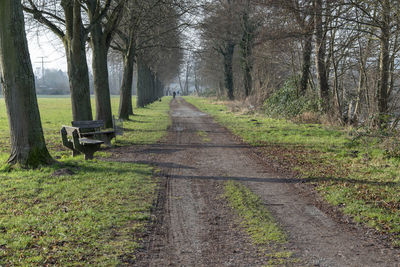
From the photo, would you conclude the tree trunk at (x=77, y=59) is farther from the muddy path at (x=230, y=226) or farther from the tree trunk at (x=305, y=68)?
the tree trunk at (x=305, y=68)

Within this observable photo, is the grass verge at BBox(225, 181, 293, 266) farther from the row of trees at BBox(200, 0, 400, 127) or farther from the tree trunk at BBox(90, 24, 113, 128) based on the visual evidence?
the tree trunk at BBox(90, 24, 113, 128)

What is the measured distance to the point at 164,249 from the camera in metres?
4.18

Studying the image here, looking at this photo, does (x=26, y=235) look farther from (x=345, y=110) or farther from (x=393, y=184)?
(x=345, y=110)

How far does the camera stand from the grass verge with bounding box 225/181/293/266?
404cm

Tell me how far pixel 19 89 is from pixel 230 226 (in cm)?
572

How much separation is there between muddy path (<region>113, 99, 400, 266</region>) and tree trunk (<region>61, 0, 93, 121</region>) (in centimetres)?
456

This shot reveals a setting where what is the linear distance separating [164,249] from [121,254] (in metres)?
0.52

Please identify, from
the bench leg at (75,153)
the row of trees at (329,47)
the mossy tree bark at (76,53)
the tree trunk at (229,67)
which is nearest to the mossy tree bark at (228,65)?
the tree trunk at (229,67)

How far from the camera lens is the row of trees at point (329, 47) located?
11.1 metres

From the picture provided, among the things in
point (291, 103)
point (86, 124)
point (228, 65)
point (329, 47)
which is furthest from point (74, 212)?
point (228, 65)

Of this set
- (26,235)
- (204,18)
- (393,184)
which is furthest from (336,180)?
(204,18)

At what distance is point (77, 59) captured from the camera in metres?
11.6

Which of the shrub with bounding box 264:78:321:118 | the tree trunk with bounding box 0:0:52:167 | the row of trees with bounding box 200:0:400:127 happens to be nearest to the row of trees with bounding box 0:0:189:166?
the tree trunk with bounding box 0:0:52:167

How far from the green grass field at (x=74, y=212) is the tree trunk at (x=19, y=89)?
484 mm
